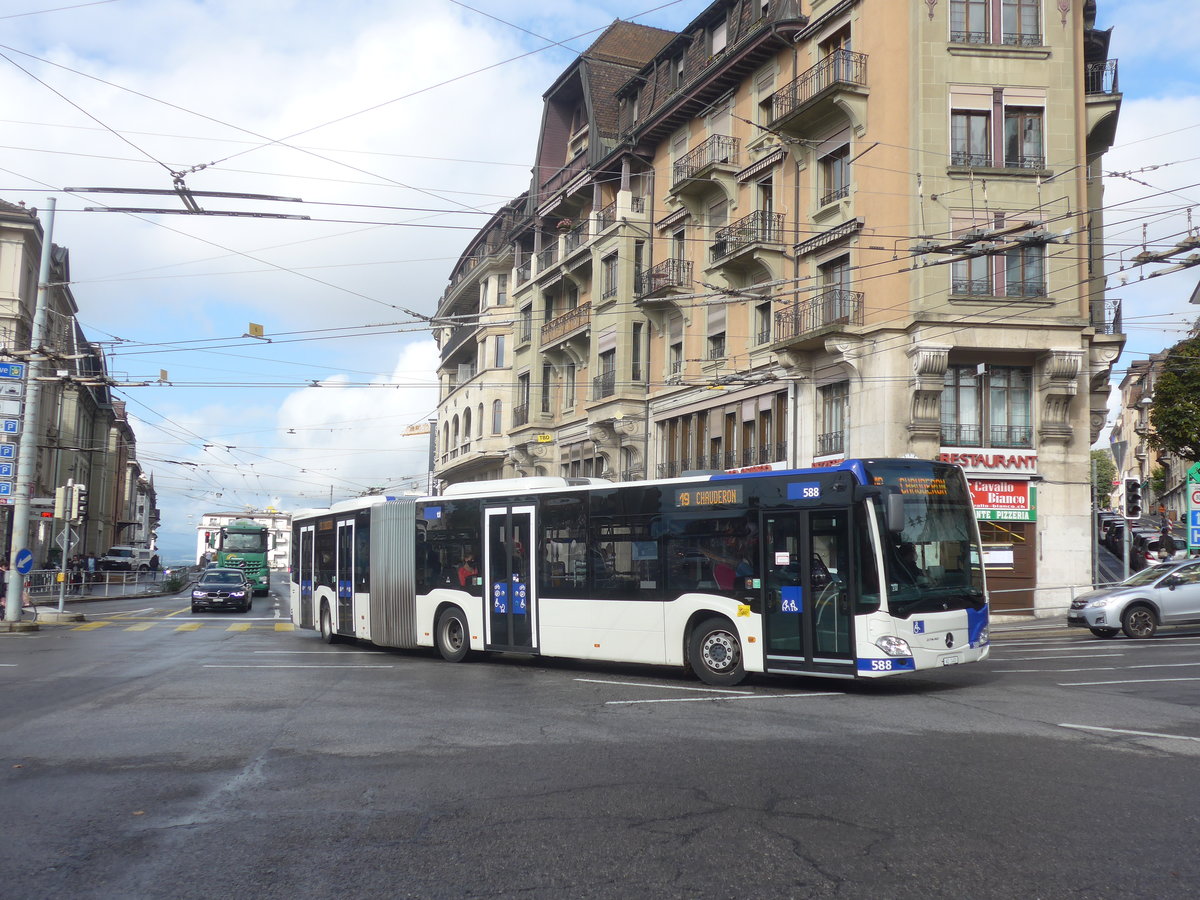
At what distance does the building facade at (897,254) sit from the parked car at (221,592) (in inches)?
616

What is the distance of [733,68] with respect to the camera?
3272cm

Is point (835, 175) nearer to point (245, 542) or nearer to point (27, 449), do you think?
point (27, 449)

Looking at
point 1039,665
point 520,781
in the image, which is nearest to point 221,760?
point 520,781

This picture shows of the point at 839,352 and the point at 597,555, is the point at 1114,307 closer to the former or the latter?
the point at 839,352

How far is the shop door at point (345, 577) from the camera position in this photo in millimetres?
22392

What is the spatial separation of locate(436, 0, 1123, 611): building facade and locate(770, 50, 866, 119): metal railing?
0.06 metres

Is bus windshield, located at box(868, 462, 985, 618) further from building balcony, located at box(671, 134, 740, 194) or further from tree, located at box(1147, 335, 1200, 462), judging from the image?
tree, located at box(1147, 335, 1200, 462)

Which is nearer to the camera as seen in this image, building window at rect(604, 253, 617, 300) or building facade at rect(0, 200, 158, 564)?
building facade at rect(0, 200, 158, 564)

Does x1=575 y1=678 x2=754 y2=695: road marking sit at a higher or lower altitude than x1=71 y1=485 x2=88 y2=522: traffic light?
lower

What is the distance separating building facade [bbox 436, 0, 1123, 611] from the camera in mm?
26859

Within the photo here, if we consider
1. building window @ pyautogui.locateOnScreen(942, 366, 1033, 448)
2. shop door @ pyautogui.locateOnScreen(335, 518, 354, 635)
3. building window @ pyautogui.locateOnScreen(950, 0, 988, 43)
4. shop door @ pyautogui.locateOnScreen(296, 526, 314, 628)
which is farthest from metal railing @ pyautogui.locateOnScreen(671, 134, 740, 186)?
shop door @ pyautogui.locateOnScreen(335, 518, 354, 635)

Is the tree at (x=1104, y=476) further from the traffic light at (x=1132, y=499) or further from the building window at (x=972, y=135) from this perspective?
the building window at (x=972, y=135)

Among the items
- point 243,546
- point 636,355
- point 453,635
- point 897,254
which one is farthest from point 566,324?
point 453,635

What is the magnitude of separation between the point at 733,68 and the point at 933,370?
12.0 metres
